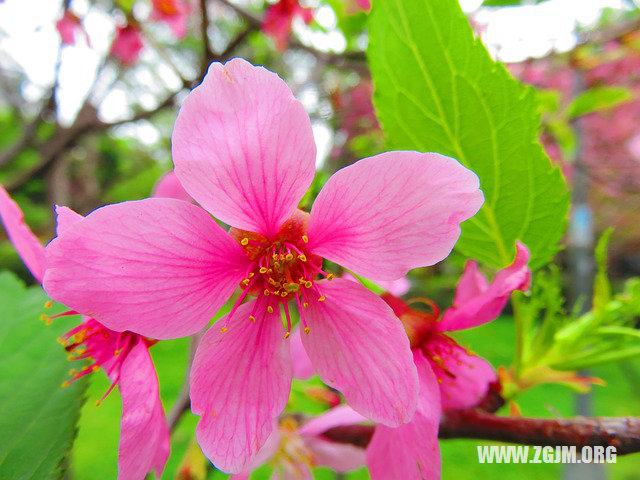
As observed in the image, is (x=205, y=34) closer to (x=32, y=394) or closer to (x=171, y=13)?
(x=32, y=394)

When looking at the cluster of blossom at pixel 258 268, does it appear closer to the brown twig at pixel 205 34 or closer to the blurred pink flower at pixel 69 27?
the brown twig at pixel 205 34

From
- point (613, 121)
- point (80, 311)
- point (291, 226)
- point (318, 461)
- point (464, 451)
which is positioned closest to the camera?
point (80, 311)

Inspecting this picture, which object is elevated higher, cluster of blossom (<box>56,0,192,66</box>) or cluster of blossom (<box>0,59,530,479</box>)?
cluster of blossom (<box>56,0,192,66</box>)

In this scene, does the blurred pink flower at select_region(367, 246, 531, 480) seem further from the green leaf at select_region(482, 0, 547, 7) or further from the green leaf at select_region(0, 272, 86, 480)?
the green leaf at select_region(482, 0, 547, 7)

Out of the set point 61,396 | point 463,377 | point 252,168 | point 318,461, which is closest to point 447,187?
point 252,168

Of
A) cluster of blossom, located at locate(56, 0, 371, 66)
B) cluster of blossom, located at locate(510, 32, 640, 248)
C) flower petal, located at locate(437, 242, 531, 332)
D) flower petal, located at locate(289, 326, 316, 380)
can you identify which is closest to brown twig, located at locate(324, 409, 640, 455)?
flower petal, located at locate(437, 242, 531, 332)

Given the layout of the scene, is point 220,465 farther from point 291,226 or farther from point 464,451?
point 464,451

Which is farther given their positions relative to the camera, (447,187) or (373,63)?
(373,63)
